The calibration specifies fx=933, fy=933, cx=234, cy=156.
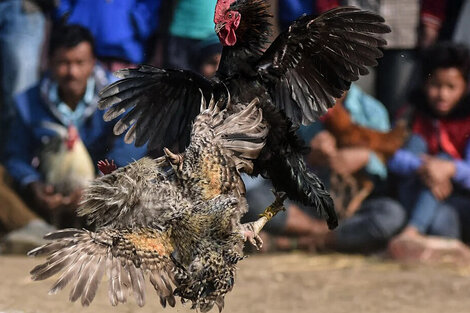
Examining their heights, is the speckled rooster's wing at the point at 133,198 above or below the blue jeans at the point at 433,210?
above

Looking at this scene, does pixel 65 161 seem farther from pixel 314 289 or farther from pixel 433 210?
pixel 433 210

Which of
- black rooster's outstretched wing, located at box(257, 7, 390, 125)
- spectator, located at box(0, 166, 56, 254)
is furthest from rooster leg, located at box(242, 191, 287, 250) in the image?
spectator, located at box(0, 166, 56, 254)

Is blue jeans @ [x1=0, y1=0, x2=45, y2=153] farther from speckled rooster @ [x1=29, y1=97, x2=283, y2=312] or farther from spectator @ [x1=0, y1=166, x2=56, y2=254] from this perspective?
speckled rooster @ [x1=29, y1=97, x2=283, y2=312]

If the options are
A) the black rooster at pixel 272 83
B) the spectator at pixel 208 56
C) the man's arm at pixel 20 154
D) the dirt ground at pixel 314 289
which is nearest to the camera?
the black rooster at pixel 272 83

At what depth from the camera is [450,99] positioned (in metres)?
7.86

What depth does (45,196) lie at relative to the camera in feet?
26.3

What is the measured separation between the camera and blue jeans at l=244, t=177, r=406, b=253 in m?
7.84

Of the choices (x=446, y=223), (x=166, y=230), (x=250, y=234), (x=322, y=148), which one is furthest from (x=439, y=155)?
(x=166, y=230)

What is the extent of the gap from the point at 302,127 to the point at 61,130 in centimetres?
207

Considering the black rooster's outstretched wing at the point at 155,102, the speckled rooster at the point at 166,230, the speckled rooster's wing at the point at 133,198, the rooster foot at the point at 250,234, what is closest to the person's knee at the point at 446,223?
the black rooster's outstretched wing at the point at 155,102

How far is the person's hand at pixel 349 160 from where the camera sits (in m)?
7.96

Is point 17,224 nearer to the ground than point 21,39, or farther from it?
nearer to the ground

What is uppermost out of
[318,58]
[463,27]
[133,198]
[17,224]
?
[318,58]

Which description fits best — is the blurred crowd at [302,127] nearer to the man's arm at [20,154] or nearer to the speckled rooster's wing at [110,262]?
the man's arm at [20,154]
